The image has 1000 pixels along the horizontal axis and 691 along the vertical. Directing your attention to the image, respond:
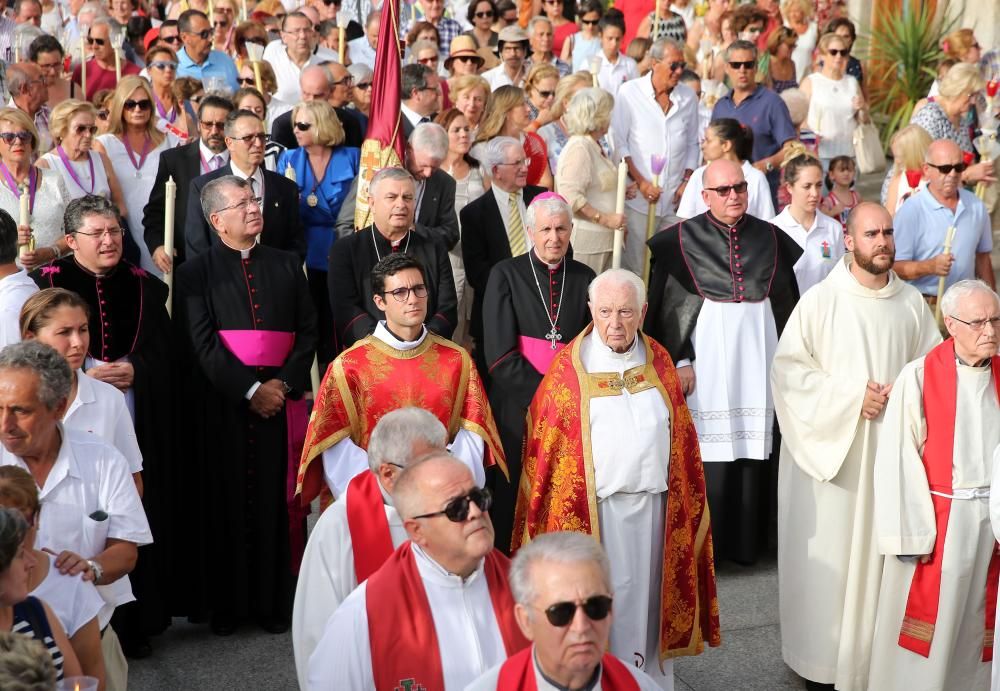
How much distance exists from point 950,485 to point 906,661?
81 cm

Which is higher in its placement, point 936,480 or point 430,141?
point 430,141

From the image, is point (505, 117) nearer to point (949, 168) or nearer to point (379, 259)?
point (379, 259)

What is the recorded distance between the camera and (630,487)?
231 inches

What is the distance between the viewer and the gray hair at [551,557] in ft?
12.6

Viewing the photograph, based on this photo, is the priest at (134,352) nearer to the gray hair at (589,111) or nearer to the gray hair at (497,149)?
the gray hair at (497,149)

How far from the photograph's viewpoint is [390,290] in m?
5.82

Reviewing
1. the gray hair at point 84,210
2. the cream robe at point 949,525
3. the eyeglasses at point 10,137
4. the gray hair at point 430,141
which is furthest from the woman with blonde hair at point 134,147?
the cream robe at point 949,525

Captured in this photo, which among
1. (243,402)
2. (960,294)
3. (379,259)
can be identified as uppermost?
(379,259)

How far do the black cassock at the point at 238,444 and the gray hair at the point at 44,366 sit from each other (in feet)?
6.61

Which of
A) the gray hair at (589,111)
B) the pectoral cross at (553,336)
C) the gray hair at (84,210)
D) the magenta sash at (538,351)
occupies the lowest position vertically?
the magenta sash at (538,351)

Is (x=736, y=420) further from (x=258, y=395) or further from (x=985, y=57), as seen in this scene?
(x=985, y=57)

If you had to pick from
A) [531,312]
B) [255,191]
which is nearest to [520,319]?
[531,312]

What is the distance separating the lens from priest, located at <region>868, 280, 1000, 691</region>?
586cm

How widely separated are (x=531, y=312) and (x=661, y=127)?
4.20 m
